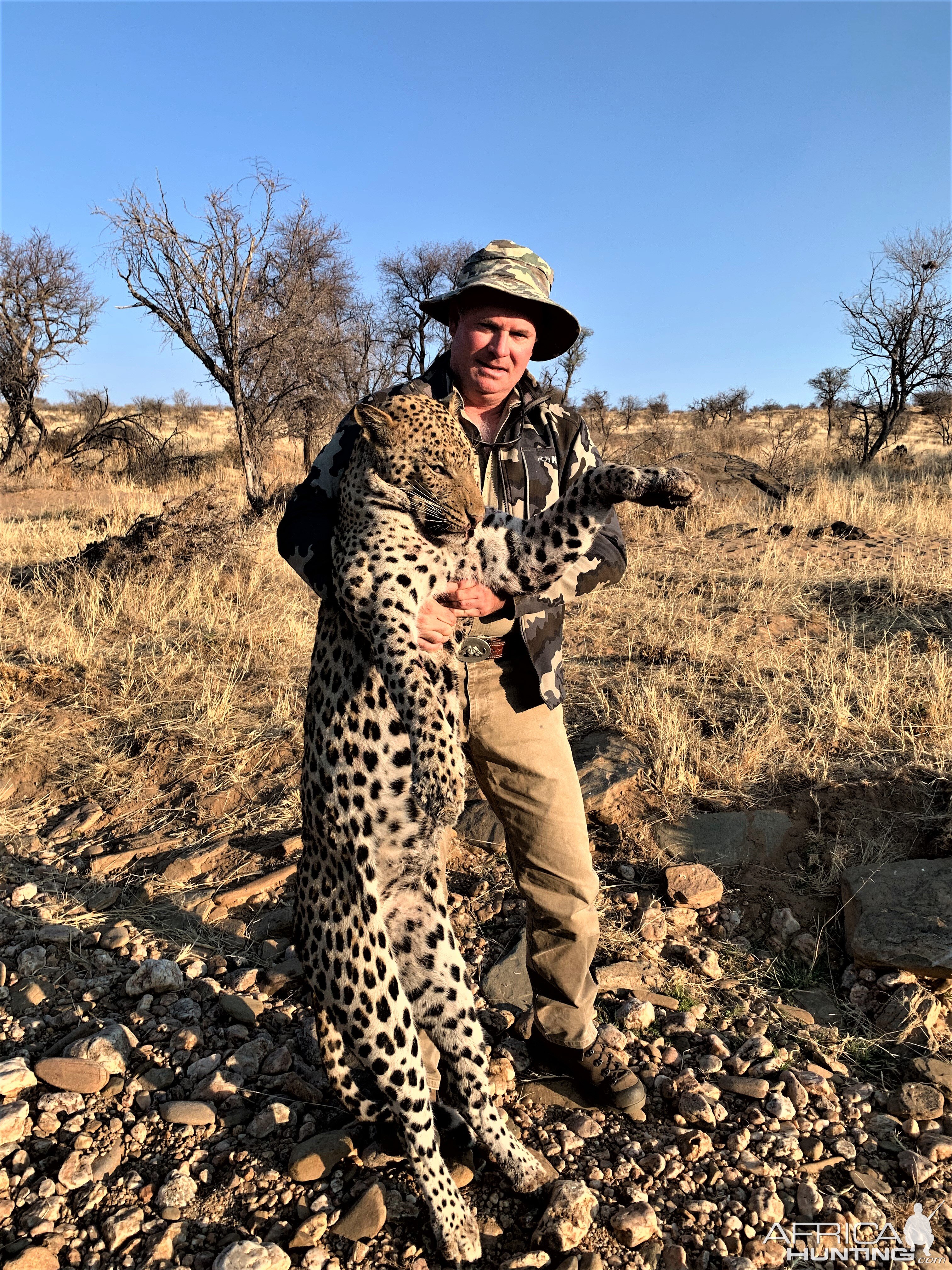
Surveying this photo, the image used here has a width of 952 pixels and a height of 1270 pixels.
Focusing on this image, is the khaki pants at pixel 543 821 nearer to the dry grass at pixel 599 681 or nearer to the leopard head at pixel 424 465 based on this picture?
the leopard head at pixel 424 465

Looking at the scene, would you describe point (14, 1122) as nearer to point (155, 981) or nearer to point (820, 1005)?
point (155, 981)

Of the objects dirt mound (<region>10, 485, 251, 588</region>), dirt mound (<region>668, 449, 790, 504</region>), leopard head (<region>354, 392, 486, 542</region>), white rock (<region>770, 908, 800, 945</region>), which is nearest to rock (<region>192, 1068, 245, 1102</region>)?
leopard head (<region>354, 392, 486, 542</region>)

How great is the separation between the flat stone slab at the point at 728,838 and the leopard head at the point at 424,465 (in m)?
2.15

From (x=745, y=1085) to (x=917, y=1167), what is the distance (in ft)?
1.73

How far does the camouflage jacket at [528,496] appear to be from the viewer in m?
2.73

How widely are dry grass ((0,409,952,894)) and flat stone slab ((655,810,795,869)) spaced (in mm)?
120

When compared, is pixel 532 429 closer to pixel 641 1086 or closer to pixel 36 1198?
pixel 641 1086

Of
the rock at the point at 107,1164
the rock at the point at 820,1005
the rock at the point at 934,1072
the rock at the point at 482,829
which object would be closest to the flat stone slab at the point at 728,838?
the rock at the point at 820,1005

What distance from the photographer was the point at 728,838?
402 cm

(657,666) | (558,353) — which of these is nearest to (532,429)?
(558,353)

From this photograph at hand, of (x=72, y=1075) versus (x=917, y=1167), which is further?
(x=72, y=1075)

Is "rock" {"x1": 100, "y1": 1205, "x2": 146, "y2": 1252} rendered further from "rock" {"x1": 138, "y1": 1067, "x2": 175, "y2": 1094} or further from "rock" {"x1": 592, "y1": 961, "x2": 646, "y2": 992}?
"rock" {"x1": 592, "y1": 961, "x2": 646, "y2": 992}

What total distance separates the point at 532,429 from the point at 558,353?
47 centimetres

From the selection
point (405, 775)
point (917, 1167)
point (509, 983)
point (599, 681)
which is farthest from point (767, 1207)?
point (599, 681)
